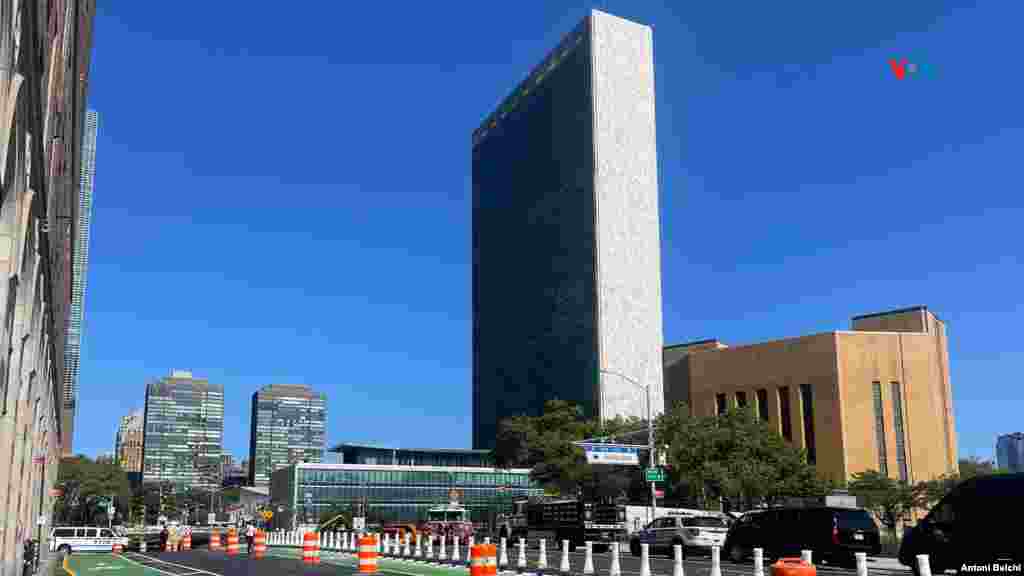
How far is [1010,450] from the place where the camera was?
16838 centimetres

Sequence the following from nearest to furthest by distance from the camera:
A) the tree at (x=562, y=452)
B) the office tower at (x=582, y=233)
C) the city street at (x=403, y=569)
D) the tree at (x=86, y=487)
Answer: the city street at (x=403, y=569)
the tree at (x=562, y=452)
the tree at (x=86, y=487)
the office tower at (x=582, y=233)

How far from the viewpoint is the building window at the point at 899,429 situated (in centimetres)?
10550

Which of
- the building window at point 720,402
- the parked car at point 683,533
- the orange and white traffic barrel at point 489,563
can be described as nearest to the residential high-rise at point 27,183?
the orange and white traffic barrel at point 489,563

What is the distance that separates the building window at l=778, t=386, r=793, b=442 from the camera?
110 metres

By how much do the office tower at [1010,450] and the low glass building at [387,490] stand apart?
7557 cm

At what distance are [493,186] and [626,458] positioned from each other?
4579 inches

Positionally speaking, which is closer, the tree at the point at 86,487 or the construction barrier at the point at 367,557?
the construction barrier at the point at 367,557

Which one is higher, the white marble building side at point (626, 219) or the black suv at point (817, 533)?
the white marble building side at point (626, 219)

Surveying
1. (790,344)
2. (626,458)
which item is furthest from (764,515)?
(790,344)

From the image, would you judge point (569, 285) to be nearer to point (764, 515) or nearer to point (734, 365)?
point (734, 365)

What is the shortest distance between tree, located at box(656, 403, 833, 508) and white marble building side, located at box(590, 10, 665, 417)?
196ft

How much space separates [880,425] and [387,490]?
67.5m

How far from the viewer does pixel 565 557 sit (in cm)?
2805

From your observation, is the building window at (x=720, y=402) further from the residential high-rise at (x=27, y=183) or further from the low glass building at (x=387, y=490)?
the residential high-rise at (x=27, y=183)
